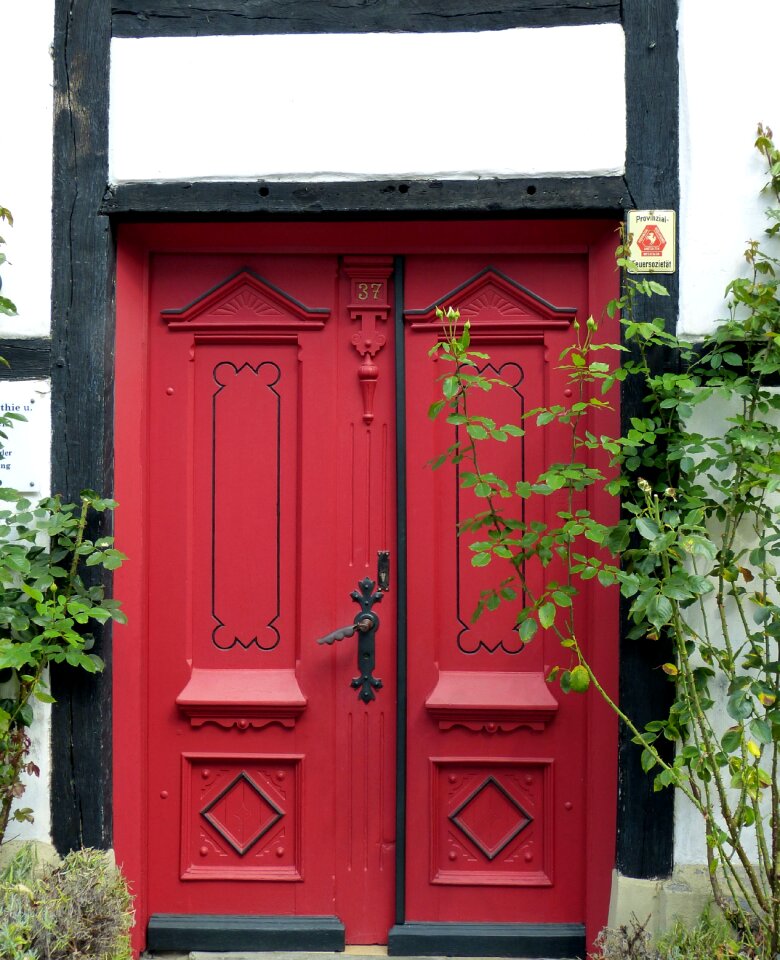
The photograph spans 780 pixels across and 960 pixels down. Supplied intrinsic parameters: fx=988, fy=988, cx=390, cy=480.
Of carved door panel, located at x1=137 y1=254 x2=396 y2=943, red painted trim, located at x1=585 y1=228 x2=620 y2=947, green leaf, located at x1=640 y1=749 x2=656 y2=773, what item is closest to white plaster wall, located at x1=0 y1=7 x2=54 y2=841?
carved door panel, located at x1=137 y1=254 x2=396 y2=943

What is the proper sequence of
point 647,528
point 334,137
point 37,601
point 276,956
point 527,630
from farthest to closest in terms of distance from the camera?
point 276,956
point 334,137
point 37,601
point 527,630
point 647,528

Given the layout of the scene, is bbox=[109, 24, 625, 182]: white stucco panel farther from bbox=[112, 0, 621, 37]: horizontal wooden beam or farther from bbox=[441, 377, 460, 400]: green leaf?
bbox=[441, 377, 460, 400]: green leaf

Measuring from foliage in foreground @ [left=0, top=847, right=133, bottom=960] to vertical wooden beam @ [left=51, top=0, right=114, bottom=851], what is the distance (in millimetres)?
150

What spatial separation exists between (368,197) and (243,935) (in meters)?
2.47

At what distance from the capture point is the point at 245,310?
3398 mm

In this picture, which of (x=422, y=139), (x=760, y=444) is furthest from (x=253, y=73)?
(x=760, y=444)

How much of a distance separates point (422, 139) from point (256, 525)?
138 centimetres

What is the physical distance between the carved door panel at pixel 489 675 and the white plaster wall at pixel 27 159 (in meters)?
1.21

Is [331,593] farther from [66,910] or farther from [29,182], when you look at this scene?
[29,182]

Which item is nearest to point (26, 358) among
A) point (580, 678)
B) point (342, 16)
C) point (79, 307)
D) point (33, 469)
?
point (79, 307)

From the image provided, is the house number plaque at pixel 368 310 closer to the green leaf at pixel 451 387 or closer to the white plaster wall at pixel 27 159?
the green leaf at pixel 451 387

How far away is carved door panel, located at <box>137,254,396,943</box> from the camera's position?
132 inches

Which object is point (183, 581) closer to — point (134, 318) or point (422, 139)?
point (134, 318)

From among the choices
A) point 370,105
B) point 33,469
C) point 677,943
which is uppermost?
point 370,105
